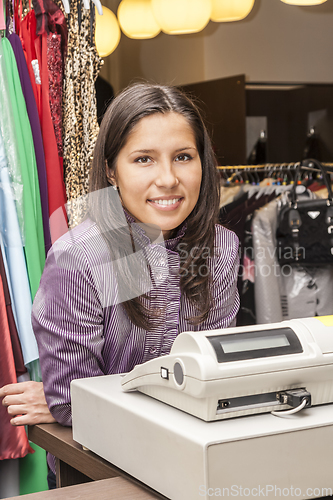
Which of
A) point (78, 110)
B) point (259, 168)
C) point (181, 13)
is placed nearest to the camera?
point (78, 110)

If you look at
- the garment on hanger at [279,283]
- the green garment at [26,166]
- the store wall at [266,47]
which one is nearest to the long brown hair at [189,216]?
the green garment at [26,166]

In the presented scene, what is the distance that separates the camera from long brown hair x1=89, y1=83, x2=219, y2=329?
111 cm

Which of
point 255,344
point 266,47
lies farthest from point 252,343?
point 266,47

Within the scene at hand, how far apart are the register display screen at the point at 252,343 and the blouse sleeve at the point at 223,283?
52cm

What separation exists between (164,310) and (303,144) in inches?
81.8

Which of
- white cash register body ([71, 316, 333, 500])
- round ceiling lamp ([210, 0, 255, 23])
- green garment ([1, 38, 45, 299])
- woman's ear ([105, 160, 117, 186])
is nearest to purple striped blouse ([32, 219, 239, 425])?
woman's ear ([105, 160, 117, 186])

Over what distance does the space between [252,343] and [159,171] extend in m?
0.51

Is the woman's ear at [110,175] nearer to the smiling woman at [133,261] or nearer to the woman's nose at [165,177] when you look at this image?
the smiling woman at [133,261]

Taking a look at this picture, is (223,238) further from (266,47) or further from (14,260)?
(266,47)

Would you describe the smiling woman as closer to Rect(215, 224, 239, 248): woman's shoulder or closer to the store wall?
Rect(215, 224, 239, 248): woman's shoulder

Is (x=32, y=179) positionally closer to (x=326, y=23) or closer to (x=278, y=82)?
(x=278, y=82)

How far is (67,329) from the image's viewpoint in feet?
3.24

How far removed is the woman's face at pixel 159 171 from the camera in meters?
1.10

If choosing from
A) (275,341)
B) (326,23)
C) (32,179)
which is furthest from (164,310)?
(326,23)
